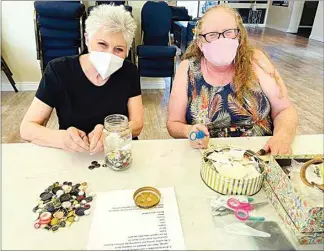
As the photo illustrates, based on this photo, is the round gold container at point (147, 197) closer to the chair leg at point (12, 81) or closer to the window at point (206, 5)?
the window at point (206, 5)

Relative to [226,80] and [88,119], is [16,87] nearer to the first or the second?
[88,119]

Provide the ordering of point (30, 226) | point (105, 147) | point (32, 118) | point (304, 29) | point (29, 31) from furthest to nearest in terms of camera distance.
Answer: point (304, 29), point (29, 31), point (32, 118), point (105, 147), point (30, 226)

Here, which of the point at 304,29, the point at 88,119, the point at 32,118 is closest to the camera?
the point at 32,118

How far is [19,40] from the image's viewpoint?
3566mm

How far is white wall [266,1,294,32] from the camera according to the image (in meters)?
10.1

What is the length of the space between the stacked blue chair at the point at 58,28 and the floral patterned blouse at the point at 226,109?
2.22 metres

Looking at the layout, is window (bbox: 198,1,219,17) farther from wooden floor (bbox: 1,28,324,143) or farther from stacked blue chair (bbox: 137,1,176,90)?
wooden floor (bbox: 1,28,324,143)

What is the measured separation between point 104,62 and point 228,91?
0.58 metres

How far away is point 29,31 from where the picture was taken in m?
3.53

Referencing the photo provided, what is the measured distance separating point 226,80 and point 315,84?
3.87 m

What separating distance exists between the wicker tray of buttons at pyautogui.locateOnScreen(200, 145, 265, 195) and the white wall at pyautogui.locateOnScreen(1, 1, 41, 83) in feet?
11.1

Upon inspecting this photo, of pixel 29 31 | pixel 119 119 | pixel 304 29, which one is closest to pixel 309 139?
pixel 119 119

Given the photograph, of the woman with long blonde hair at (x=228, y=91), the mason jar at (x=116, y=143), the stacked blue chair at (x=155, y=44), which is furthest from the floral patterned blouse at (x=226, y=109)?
the stacked blue chair at (x=155, y=44)

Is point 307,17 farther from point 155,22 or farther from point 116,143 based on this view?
point 116,143
